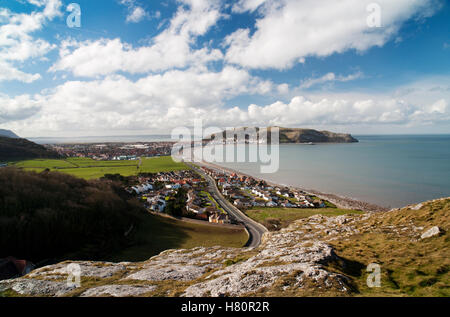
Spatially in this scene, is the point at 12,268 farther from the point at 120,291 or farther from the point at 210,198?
the point at 210,198

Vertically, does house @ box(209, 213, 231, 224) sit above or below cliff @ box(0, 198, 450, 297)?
below

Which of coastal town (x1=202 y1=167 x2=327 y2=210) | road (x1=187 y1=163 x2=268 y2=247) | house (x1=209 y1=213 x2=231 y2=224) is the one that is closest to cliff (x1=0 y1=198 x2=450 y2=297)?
road (x1=187 y1=163 x2=268 y2=247)

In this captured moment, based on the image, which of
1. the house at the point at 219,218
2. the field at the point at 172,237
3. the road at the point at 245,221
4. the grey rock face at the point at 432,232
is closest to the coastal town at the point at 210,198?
the house at the point at 219,218

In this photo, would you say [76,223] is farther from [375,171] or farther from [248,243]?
[375,171]

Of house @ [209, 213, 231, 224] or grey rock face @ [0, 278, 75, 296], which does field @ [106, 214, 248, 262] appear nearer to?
house @ [209, 213, 231, 224]

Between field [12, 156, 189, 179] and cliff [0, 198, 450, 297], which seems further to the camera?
field [12, 156, 189, 179]

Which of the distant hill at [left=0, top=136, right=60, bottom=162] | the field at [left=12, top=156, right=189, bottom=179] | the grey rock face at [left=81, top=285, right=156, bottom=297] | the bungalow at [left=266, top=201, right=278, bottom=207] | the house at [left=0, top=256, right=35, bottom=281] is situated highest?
the distant hill at [left=0, top=136, right=60, bottom=162]

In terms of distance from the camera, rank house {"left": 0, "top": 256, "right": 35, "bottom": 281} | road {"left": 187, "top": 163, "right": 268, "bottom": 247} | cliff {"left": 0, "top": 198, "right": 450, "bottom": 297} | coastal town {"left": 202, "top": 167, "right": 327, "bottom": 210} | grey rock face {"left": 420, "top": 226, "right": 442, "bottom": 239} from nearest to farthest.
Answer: cliff {"left": 0, "top": 198, "right": 450, "bottom": 297} < grey rock face {"left": 420, "top": 226, "right": 442, "bottom": 239} < house {"left": 0, "top": 256, "right": 35, "bottom": 281} < road {"left": 187, "top": 163, "right": 268, "bottom": 247} < coastal town {"left": 202, "top": 167, "right": 327, "bottom": 210}

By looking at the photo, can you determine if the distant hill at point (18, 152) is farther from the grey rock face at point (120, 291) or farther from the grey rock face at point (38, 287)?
the grey rock face at point (120, 291)

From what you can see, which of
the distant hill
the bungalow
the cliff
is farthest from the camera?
the distant hill
